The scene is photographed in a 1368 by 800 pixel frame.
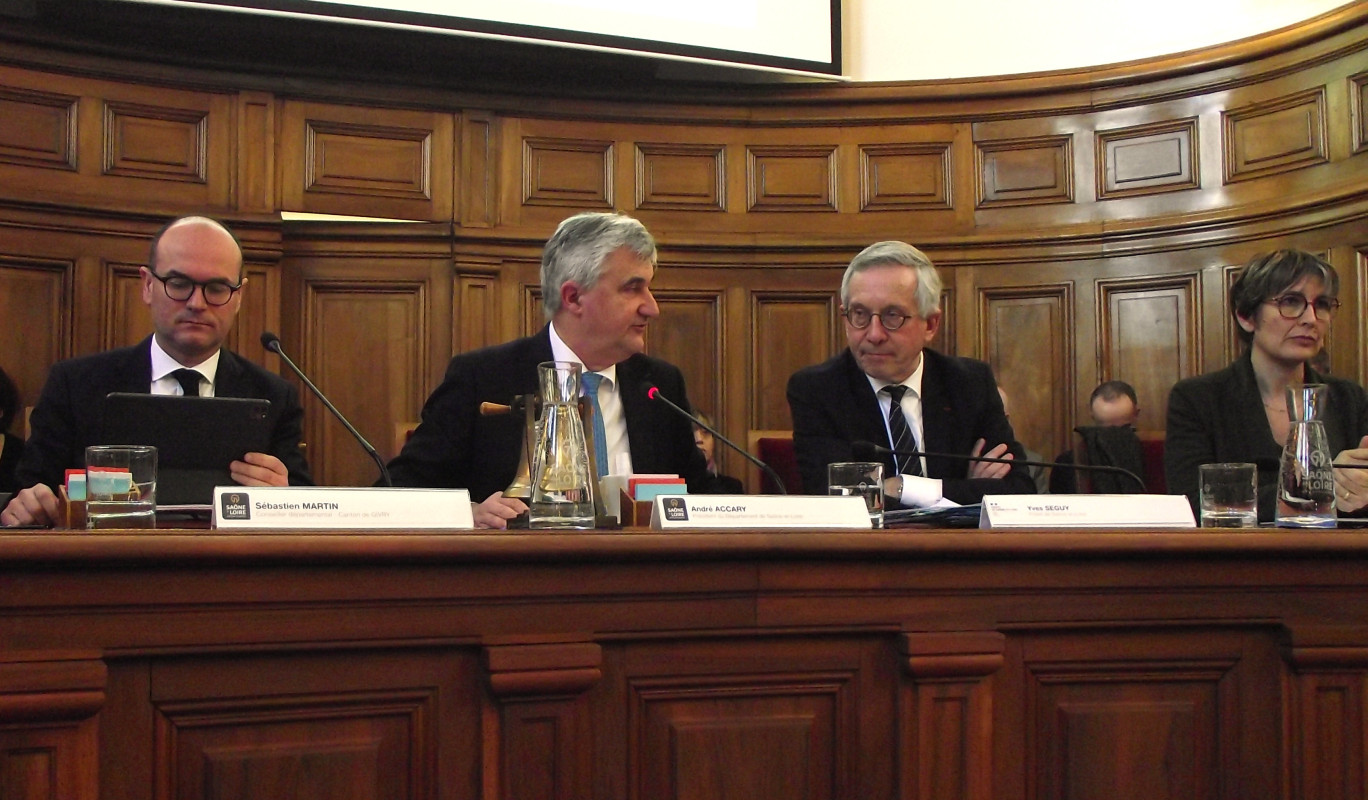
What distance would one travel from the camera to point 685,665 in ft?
4.83

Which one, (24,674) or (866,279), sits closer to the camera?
(24,674)

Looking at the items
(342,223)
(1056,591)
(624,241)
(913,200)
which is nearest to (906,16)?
(913,200)

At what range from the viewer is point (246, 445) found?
206cm

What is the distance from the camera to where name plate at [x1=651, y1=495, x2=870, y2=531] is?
158 cm

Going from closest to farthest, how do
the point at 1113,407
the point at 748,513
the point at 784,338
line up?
the point at 748,513
the point at 1113,407
the point at 784,338

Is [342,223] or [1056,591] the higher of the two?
[342,223]

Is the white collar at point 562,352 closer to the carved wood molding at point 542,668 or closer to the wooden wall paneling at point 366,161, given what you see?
the carved wood molding at point 542,668

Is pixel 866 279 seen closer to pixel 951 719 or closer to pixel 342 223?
pixel 951 719

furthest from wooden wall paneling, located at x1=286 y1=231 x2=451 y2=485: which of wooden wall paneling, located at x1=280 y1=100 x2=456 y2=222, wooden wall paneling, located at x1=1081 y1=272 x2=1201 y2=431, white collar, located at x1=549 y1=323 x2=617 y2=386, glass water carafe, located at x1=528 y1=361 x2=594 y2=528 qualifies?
glass water carafe, located at x1=528 y1=361 x2=594 y2=528

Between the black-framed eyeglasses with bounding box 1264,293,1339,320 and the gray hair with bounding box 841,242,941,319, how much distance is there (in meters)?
0.77

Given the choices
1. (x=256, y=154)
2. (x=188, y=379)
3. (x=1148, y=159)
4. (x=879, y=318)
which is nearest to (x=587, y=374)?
(x=879, y=318)

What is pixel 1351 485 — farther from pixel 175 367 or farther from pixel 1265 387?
pixel 175 367

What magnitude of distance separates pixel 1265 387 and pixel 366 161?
3.32 metres

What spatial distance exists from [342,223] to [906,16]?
2.41 m
